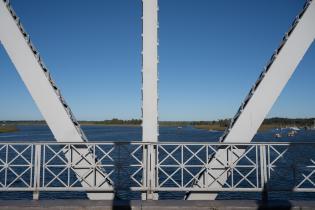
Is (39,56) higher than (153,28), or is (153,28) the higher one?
(153,28)

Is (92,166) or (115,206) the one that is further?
(92,166)

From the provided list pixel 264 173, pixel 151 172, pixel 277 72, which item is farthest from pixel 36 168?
pixel 277 72

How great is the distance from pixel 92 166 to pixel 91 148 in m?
0.35

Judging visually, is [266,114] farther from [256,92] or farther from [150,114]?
[150,114]

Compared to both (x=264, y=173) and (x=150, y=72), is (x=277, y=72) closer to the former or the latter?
(x=264, y=173)

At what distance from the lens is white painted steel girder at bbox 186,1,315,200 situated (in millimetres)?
5230

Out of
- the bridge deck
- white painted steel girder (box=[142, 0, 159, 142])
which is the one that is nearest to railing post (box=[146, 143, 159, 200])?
white painted steel girder (box=[142, 0, 159, 142])

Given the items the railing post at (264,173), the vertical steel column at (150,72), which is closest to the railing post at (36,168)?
the vertical steel column at (150,72)

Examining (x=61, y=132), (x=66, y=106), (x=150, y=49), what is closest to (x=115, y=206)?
(x=61, y=132)

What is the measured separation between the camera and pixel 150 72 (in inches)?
221

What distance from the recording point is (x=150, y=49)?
560 cm

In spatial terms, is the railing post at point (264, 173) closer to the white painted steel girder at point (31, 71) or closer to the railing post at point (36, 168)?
the white painted steel girder at point (31, 71)

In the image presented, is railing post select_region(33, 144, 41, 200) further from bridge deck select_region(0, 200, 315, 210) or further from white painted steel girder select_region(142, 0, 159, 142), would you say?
white painted steel girder select_region(142, 0, 159, 142)

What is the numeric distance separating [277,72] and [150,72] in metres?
2.23
